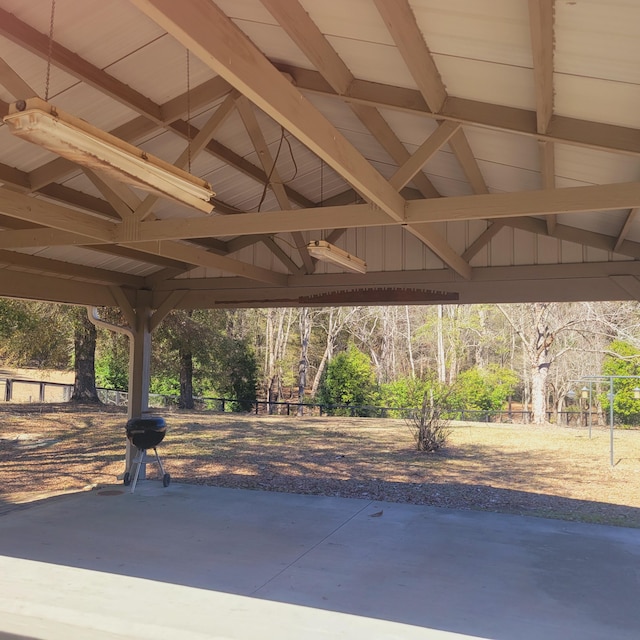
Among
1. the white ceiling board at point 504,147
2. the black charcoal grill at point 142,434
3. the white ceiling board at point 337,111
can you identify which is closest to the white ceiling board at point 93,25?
the white ceiling board at point 337,111

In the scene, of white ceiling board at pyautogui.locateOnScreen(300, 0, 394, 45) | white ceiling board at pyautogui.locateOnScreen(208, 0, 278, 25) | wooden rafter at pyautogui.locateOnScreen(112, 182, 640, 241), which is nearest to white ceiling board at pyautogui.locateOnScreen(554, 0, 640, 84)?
wooden rafter at pyautogui.locateOnScreen(112, 182, 640, 241)

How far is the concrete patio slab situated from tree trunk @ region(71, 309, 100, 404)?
400 inches

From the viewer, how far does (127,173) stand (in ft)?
8.96

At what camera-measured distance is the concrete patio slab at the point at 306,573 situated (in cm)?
353

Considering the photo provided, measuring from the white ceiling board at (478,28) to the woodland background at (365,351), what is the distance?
9.96m

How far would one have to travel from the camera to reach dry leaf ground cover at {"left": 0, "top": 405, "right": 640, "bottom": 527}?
7789mm

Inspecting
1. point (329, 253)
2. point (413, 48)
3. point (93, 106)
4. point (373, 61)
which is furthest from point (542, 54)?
point (93, 106)

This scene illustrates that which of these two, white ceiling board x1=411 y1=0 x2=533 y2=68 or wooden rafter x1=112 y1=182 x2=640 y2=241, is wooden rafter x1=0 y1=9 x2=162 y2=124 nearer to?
wooden rafter x1=112 y1=182 x2=640 y2=241

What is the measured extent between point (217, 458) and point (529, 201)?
309 inches

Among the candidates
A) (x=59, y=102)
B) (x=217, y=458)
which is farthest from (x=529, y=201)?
(x=217, y=458)

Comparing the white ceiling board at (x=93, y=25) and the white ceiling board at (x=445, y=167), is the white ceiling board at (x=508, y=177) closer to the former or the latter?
the white ceiling board at (x=445, y=167)

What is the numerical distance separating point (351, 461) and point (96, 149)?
A: 28.5 feet

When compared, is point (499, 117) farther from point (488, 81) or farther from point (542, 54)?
point (542, 54)

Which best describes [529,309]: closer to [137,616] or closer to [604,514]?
[604,514]
